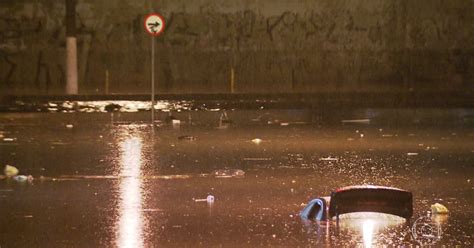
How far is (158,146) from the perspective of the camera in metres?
17.8

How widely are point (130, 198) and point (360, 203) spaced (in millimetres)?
2767

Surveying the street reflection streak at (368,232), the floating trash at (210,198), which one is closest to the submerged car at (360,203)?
the street reflection streak at (368,232)

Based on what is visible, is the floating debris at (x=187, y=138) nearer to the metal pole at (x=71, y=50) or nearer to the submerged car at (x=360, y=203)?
the submerged car at (x=360, y=203)

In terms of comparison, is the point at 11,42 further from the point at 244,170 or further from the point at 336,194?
the point at 336,194

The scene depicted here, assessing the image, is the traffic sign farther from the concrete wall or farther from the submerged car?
the submerged car

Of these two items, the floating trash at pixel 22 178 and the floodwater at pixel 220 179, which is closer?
the floodwater at pixel 220 179

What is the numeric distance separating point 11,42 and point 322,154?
74.2 ft

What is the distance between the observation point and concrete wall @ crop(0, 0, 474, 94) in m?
37.0

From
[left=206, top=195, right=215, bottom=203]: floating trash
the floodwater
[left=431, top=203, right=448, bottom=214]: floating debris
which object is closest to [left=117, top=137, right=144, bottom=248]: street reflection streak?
the floodwater

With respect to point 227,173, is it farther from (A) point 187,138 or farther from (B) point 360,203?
(A) point 187,138

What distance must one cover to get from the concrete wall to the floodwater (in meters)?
14.0

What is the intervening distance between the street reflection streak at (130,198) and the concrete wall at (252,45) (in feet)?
64.7

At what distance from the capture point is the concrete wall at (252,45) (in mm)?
36969

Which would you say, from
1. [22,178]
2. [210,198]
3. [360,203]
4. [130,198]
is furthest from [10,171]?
[360,203]
